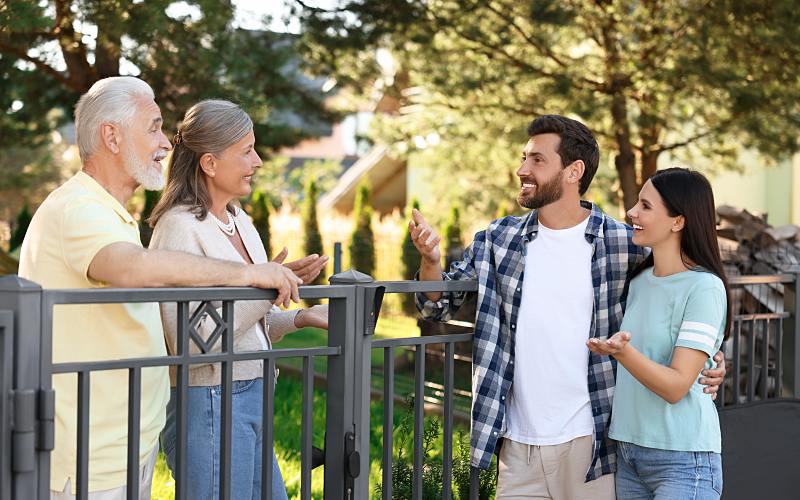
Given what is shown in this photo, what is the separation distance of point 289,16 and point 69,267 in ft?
29.7

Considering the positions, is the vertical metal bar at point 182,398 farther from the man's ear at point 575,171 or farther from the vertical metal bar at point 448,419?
the man's ear at point 575,171

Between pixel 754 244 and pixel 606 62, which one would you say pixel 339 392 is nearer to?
pixel 754 244

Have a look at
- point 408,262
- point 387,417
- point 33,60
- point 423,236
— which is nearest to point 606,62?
point 33,60

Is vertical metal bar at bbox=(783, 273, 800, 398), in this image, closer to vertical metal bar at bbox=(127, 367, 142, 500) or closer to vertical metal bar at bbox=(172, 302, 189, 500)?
vertical metal bar at bbox=(172, 302, 189, 500)

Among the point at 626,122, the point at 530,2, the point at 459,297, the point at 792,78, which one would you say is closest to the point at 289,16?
the point at 530,2

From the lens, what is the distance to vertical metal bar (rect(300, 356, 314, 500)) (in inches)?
122

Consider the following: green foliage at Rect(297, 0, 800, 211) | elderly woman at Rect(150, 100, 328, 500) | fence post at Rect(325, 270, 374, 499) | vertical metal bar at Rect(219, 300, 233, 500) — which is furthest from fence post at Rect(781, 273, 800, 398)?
green foliage at Rect(297, 0, 800, 211)

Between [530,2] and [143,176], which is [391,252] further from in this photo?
[143,176]

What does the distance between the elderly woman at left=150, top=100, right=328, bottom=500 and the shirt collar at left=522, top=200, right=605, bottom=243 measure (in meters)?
0.76

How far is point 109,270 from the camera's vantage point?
8.59ft

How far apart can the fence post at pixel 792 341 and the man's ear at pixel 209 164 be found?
2.84 metres

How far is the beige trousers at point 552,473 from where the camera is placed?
344cm

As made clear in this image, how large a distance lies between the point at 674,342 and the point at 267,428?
4.17 ft

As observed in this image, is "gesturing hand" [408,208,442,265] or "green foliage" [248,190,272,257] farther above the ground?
"green foliage" [248,190,272,257]
